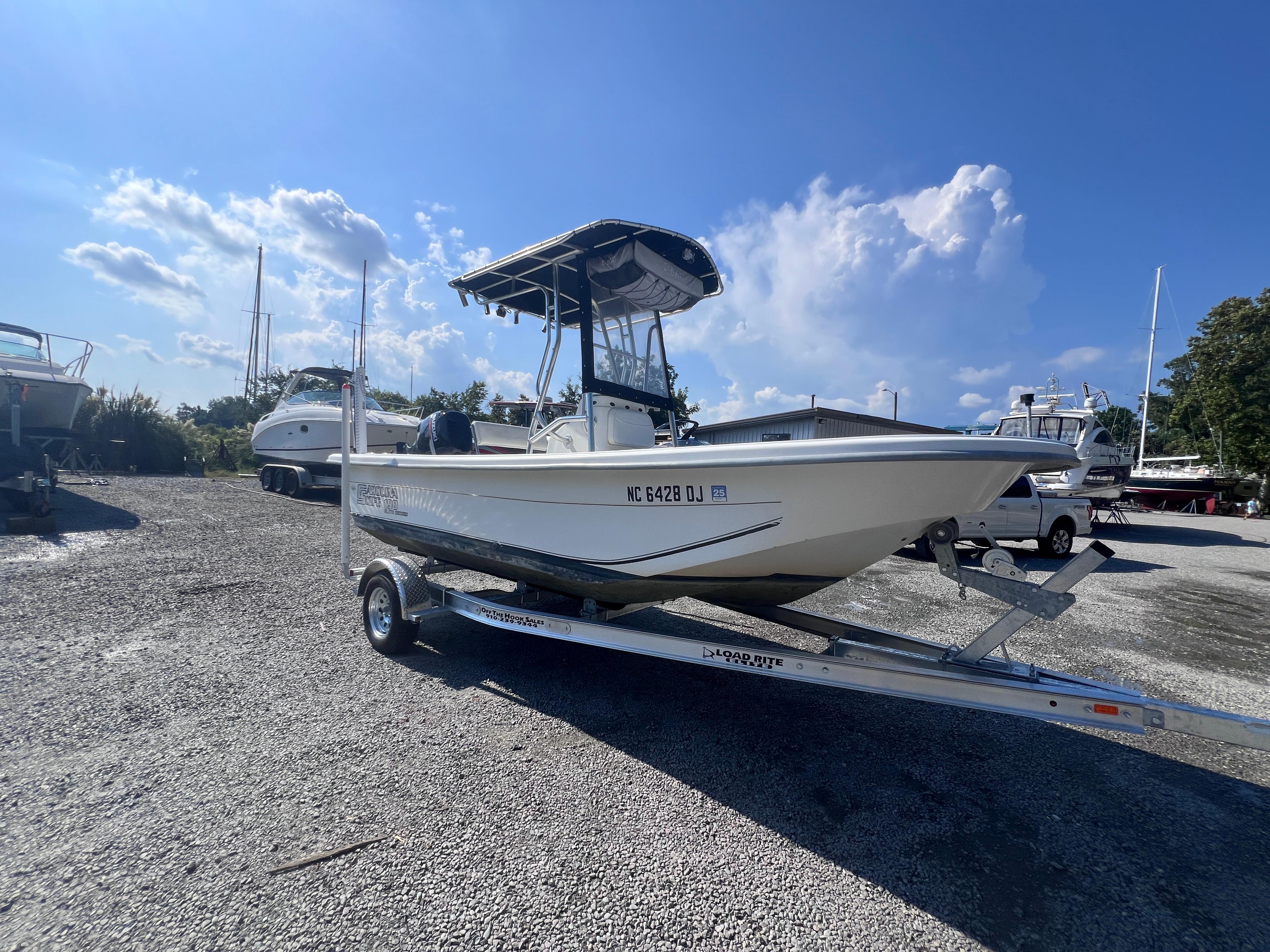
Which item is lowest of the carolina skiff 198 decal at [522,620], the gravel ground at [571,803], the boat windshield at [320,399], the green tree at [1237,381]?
the gravel ground at [571,803]

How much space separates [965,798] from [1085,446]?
556 inches

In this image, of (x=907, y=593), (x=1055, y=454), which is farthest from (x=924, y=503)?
(x=907, y=593)

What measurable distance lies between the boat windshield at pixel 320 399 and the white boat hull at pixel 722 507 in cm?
1026

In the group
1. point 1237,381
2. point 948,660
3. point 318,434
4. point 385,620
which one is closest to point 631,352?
point 385,620

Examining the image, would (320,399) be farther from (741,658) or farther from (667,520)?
(741,658)

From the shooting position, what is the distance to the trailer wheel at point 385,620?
384cm

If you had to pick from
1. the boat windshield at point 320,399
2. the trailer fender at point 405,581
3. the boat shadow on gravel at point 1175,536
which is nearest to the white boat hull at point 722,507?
the trailer fender at point 405,581

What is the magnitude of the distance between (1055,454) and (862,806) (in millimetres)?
1634

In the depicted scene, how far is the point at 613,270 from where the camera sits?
3.86 meters

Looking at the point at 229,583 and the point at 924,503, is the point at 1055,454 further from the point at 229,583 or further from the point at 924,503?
the point at 229,583

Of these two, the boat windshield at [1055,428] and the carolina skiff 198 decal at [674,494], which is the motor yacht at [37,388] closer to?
the carolina skiff 198 decal at [674,494]

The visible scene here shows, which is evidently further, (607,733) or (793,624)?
(793,624)

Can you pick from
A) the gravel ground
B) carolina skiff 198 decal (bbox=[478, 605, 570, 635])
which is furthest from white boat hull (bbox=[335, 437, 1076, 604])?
the gravel ground

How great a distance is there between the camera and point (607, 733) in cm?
288
